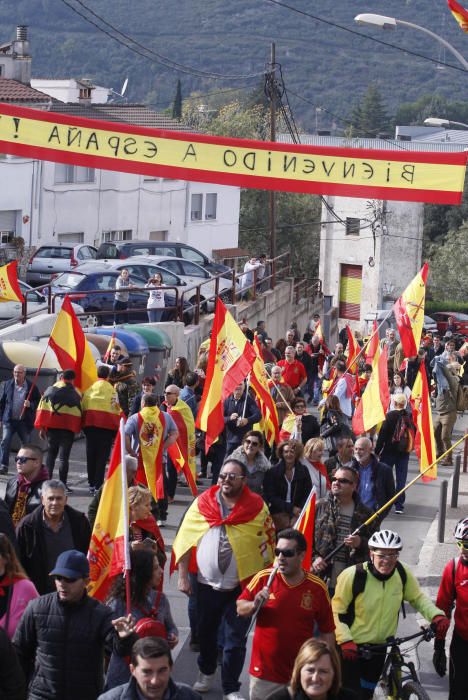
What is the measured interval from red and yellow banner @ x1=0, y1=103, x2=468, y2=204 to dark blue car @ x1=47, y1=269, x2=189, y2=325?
960 cm

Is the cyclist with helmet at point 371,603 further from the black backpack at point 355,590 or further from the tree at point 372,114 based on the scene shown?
the tree at point 372,114

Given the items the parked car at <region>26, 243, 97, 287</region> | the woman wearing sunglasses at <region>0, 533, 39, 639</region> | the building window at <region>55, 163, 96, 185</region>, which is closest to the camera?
the woman wearing sunglasses at <region>0, 533, 39, 639</region>

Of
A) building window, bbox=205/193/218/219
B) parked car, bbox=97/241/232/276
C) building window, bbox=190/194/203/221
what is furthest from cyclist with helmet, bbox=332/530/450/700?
building window, bbox=205/193/218/219

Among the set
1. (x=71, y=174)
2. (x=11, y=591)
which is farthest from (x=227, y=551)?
(x=71, y=174)

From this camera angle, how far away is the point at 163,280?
29.1 metres

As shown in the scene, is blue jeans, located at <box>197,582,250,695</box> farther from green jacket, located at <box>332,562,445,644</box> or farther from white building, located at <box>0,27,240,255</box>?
white building, located at <box>0,27,240,255</box>

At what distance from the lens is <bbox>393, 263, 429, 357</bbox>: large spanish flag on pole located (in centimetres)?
1883

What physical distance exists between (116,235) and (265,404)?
110ft

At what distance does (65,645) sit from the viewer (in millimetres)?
6855

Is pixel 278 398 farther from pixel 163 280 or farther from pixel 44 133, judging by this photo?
pixel 163 280

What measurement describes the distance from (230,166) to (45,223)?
31.1m

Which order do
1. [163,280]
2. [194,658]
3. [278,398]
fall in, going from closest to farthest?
[194,658]
[278,398]
[163,280]

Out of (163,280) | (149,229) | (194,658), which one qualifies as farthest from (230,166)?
(149,229)

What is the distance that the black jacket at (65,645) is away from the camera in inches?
270
